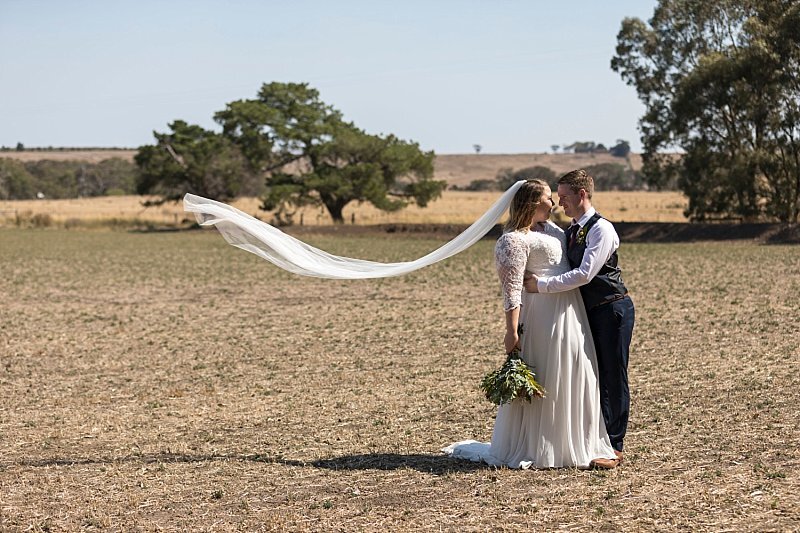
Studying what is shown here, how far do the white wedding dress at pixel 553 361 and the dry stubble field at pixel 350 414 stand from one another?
215 mm

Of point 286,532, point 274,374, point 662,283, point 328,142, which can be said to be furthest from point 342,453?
point 328,142

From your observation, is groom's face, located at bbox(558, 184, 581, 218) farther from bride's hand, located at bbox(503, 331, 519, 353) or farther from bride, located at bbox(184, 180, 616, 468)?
bride's hand, located at bbox(503, 331, 519, 353)

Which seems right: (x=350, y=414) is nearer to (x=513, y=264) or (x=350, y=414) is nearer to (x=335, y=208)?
(x=513, y=264)

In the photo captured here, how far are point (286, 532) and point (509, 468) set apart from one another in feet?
6.56

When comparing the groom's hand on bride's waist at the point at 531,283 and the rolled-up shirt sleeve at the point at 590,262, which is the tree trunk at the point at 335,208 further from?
the rolled-up shirt sleeve at the point at 590,262

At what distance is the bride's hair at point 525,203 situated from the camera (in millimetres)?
7328

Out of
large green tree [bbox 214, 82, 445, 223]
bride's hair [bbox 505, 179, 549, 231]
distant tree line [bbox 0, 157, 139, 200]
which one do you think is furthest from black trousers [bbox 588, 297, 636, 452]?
distant tree line [bbox 0, 157, 139, 200]

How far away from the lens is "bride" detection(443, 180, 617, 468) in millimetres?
7410

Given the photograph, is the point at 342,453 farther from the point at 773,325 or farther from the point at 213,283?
the point at 213,283

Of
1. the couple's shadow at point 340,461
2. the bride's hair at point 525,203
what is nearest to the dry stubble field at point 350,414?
the couple's shadow at point 340,461

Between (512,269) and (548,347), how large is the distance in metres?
0.66

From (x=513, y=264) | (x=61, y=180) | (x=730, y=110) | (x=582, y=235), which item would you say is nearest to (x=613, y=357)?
(x=582, y=235)

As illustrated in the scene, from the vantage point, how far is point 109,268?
104 ft

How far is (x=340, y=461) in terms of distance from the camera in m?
8.27
